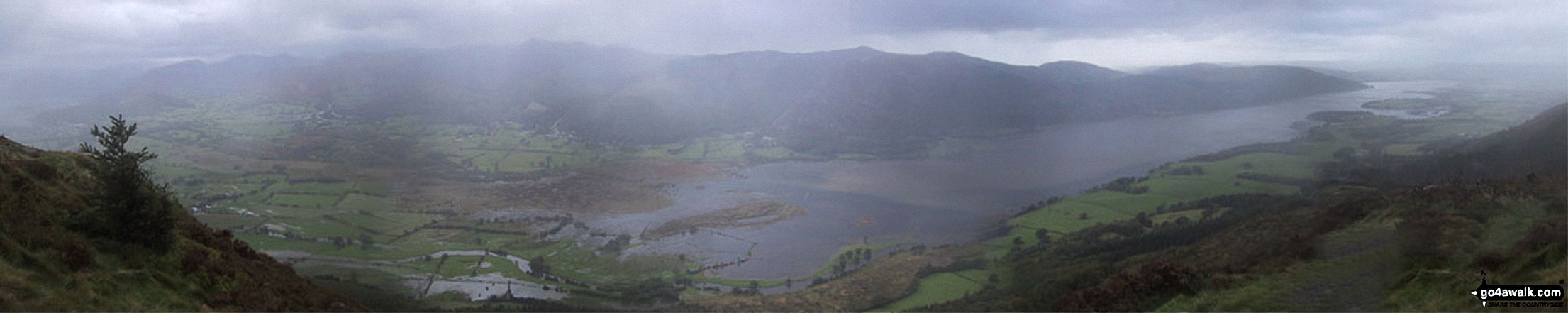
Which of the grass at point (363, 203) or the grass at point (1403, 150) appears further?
the grass at point (363, 203)

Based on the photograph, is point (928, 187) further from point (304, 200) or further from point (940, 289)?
point (304, 200)

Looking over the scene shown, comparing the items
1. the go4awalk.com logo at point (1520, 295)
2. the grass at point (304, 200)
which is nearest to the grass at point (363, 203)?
the grass at point (304, 200)

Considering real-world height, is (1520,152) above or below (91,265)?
below

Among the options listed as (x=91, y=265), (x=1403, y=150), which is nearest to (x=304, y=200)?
(x=91, y=265)

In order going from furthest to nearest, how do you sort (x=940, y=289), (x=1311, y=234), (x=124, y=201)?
1. (x=940, y=289)
2. (x=1311, y=234)
3. (x=124, y=201)

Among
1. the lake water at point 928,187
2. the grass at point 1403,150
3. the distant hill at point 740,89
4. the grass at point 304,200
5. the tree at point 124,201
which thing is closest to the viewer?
the tree at point 124,201

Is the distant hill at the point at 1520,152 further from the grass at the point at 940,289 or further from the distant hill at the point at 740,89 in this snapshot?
the distant hill at the point at 740,89

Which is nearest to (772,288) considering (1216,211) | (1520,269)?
(1216,211)
